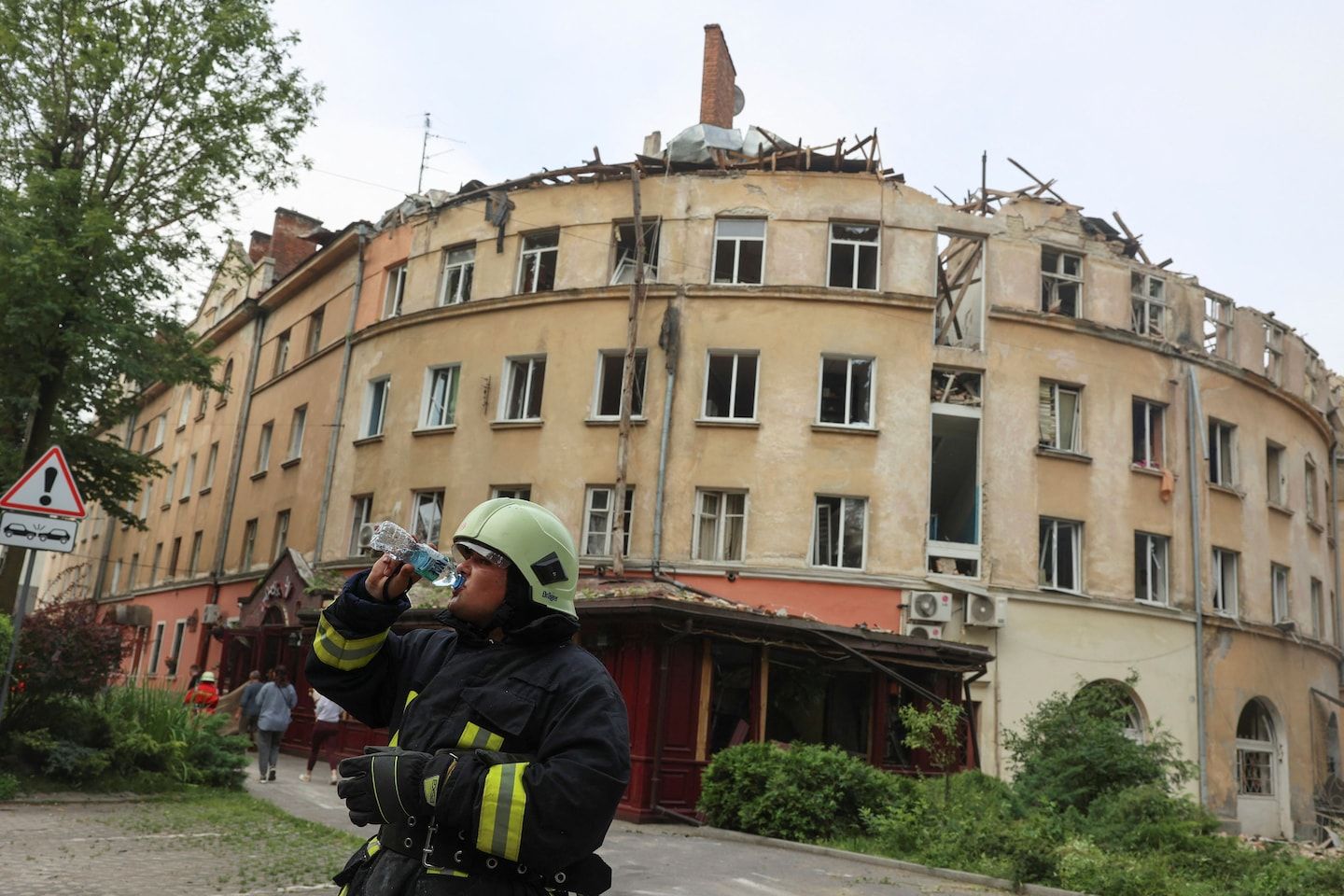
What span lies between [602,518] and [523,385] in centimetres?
388

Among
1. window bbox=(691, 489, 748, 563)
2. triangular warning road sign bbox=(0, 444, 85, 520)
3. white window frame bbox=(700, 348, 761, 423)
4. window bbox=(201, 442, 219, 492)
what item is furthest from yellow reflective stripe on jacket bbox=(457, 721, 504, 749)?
window bbox=(201, 442, 219, 492)

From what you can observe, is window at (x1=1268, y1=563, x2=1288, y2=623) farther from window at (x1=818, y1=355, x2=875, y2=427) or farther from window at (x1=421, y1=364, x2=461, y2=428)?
window at (x1=421, y1=364, x2=461, y2=428)

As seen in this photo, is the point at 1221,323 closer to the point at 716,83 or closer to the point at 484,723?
the point at 716,83

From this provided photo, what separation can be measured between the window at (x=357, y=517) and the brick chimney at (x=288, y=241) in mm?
13574

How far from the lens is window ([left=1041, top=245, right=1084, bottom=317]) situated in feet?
81.2

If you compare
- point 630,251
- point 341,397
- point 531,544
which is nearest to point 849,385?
point 630,251

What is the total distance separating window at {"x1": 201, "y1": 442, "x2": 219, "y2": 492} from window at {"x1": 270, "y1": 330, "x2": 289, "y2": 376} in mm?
4115

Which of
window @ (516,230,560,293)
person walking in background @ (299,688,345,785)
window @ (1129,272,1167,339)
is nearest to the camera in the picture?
person walking in background @ (299,688,345,785)

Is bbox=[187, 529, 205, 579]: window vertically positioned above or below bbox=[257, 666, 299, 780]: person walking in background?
above

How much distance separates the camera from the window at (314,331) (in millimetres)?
31984

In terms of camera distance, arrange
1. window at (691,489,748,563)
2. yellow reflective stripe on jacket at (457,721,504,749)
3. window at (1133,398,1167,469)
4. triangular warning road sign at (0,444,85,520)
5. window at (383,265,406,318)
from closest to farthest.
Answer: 1. yellow reflective stripe on jacket at (457,721,504,749)
2. triangular warning road sign at (0,444,85,520)
3. window at (691,489,748,563)
4. window at (1133,398,1167,469)
5. window at (383,265,406,318)

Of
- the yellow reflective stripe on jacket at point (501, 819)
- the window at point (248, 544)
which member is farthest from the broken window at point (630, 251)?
the yellow reflective stripe on jacket at point (501, 819)

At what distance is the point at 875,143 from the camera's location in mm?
24484

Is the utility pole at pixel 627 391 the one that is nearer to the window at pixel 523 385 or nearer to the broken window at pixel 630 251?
the broken window at pixel 630 251
